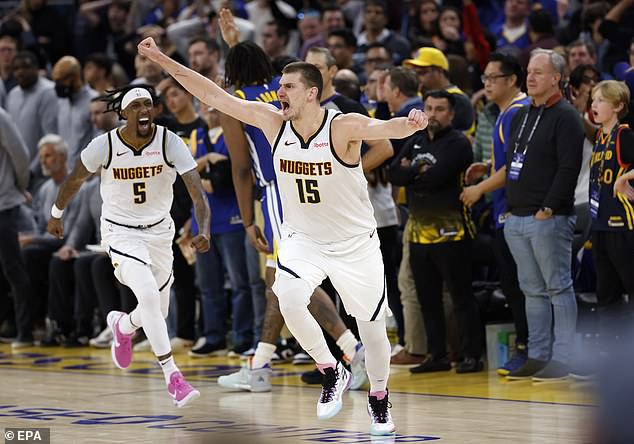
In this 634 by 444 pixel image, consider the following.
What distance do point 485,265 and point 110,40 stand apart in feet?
29.7

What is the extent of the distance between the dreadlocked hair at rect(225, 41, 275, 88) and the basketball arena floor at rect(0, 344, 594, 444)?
245 centimetres

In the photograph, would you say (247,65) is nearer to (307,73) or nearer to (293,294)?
(307,73)

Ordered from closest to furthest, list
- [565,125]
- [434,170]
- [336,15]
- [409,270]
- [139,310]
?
[139,310], [565,125], [434,170], [409,270], [336,15]

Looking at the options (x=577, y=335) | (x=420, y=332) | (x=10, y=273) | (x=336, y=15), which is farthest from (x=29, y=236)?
(x=577, y=335)

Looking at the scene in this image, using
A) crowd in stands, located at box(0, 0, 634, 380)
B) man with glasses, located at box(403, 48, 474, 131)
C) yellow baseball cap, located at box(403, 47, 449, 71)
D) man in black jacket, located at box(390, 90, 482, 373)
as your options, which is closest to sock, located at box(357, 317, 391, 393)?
crowd in stands, located at box(0, 0, 634, 380)

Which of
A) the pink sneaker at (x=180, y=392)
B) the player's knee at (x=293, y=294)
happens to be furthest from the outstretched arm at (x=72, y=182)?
the player's knee at (x=293, y=294)

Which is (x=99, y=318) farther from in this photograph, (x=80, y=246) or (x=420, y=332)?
(x=420, y=332)

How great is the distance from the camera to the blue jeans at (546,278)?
8492 mm

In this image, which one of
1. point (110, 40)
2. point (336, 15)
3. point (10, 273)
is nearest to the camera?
point (10, 273)

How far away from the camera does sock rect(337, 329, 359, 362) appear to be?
27.0ft

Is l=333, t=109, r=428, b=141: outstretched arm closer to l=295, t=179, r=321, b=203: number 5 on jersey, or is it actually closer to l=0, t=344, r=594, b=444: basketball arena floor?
l=295, t=179, r=321, b=203: number 5 on jersey

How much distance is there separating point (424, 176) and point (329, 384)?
3.09 meters

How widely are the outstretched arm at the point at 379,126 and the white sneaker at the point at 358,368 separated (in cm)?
252

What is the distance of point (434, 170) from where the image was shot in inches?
361
